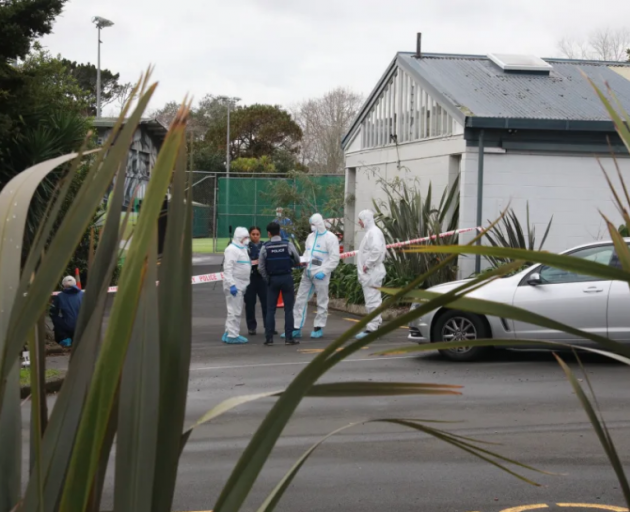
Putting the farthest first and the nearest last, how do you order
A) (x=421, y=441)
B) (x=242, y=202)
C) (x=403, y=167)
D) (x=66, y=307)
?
(x=242, y=202), (x=403, y=167), (x=66, y=307), (x=421, y=441)

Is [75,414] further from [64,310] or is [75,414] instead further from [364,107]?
[364,107]

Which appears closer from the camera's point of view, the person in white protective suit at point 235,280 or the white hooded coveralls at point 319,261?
the person in white protective suit at point 235,280

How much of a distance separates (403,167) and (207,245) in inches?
859

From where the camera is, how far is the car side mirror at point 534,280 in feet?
38.1

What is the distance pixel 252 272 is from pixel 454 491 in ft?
31.0

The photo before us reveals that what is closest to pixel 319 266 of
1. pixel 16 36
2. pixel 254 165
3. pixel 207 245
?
pixel 16 36

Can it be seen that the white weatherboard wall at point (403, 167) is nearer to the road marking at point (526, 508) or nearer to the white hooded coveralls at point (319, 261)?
the white hooded coveralls at point (319, 261)

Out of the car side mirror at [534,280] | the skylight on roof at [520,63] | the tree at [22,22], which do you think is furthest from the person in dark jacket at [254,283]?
the skylight on roof at [520,63]

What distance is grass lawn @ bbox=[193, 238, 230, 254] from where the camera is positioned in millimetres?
38503

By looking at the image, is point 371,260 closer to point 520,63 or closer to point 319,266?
point 319,266

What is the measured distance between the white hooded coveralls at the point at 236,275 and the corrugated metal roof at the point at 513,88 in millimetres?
5457

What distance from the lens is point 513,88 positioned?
1927 centimetres

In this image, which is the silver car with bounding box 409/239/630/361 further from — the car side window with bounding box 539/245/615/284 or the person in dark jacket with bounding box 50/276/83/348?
the person in dark jacket with bounding box 50/276/83/348

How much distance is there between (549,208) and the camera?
18.2m
